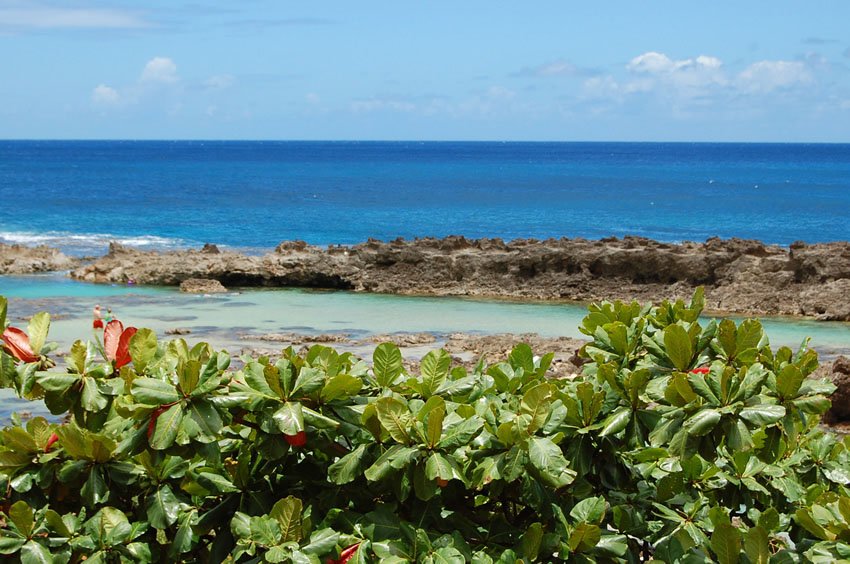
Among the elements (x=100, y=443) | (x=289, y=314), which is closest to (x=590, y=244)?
(x=289, y=314)

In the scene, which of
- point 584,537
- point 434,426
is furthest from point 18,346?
point 584,537

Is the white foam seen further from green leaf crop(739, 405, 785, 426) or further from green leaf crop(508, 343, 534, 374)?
green leaf crop(739, 405, 785, 426)

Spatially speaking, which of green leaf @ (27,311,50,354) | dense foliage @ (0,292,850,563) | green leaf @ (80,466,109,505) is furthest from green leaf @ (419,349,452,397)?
green leaf @ (27,311,50,354)

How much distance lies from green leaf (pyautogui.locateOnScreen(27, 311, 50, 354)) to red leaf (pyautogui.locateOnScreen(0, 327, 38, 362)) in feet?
0.07

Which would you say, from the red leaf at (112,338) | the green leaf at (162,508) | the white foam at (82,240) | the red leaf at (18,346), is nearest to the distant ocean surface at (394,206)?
the white foam at (82,240)

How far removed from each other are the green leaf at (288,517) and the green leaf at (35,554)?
0.75 m

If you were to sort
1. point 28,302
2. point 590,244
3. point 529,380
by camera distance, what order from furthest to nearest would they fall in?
1. point 590,244
2. point 28,302
3. point 529,380

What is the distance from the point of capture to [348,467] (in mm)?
3402

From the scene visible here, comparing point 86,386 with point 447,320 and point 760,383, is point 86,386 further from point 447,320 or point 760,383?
point 447,320

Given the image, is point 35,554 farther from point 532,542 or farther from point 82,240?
point 82,240

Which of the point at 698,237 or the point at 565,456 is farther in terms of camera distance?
the point at 698,237

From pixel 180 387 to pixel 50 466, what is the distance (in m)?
0.70

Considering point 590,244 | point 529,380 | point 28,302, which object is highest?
point 529,380

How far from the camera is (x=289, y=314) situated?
2291 cm
